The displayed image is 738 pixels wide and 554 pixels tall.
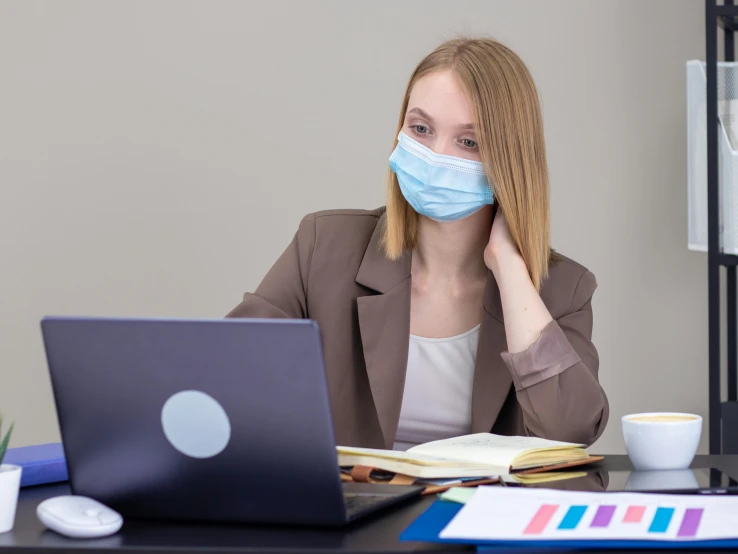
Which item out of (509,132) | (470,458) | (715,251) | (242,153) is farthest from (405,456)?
(242,153)

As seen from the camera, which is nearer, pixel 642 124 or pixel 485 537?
pixel 485 537

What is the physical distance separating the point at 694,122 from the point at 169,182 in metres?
1.38

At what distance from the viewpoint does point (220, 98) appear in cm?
253

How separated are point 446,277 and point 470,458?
0.65 metres

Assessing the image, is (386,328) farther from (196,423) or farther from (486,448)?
(196,423)

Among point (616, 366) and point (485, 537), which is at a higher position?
point (485, 537)

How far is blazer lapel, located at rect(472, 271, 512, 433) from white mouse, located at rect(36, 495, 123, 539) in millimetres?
750

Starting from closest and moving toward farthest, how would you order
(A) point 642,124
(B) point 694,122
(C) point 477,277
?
(C) point 477,277, (B) point 694,122, (A) point 642,124

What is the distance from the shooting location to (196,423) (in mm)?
758

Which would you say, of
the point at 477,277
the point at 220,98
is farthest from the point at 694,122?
the point at 220,98

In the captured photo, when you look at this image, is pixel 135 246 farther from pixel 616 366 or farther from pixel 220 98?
pixel 616 366

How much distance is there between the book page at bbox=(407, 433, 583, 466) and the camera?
0.97m

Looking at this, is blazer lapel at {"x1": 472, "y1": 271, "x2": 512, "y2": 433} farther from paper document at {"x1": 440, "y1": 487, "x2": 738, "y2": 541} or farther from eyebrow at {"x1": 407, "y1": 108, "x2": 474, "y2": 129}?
paper document at {"x1": 440, "y1": 487, "x2": 738, "y2": 541}

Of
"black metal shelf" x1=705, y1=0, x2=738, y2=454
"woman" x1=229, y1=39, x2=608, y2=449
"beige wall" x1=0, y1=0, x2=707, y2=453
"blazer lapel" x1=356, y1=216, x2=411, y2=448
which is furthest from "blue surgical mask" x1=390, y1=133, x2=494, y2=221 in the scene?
"beige wall" x1=0, y1=0, x2=707, y2=453
